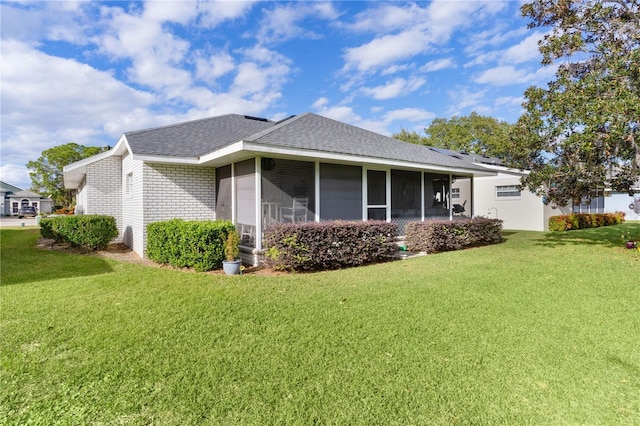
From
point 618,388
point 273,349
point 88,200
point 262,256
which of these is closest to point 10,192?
point 88,200

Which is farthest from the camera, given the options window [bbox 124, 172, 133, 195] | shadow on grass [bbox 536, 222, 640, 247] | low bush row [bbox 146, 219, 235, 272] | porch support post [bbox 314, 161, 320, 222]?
shadow on grass [bbox 536, 222, 640, 247]

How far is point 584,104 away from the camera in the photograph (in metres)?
8.88

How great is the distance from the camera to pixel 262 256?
8.05 meters

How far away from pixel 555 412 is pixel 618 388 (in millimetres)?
A: 821

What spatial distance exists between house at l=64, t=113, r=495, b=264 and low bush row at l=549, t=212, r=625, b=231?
902 centimetres

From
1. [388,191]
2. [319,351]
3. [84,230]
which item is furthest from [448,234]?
[84,230]

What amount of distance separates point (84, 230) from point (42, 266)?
220 centimetres

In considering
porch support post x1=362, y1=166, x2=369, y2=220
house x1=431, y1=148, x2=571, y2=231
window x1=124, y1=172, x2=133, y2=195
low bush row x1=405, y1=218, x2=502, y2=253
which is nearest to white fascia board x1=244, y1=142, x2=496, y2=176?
porch support post x1=362, y1=166, x2=369, y2=220

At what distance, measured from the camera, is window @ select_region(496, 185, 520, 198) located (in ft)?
61.3

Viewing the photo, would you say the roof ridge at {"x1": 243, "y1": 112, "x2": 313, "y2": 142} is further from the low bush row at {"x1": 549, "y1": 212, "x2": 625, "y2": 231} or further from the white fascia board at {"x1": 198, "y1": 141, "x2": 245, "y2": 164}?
the low bush row at {"x1": 549, "y1": 212, "x2": 625, "y2": 231}

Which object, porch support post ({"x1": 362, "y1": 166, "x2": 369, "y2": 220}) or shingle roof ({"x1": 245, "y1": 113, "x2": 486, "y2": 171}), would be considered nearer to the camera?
shingle roof ({"x1": 245, "y1": 113, "x2": 486, "y2": 171})

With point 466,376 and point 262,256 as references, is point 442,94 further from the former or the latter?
point 466,376

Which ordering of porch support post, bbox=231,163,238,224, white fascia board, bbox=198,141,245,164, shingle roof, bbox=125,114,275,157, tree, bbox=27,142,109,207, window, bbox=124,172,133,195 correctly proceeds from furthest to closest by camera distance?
tree, bbox=27,142,109,207, window, bbox=124,172,133,195, porch support post, bbox=231,163,238,224, shingle roof, bbox=125,114,275,157, white fascia board, bbox=198,141,245,164

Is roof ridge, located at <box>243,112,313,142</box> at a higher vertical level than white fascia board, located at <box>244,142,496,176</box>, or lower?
higher
